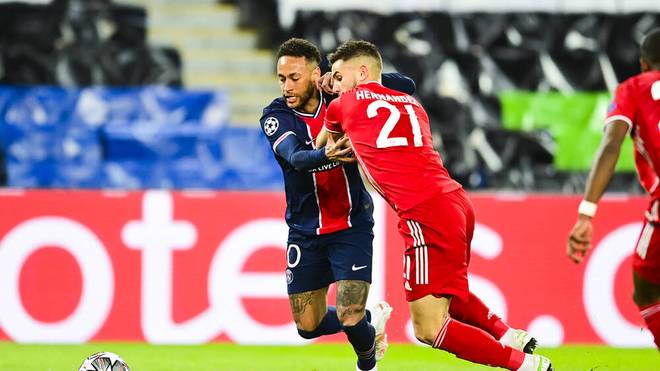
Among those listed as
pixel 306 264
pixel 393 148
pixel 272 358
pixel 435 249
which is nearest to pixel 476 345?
pixel 435 249

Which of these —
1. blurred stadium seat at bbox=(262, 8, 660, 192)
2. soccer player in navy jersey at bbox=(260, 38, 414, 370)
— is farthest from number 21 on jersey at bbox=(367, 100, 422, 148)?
blurred stadium seat at bbox=(262, 8, 660, 192)

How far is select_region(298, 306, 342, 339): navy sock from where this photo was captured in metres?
7.01

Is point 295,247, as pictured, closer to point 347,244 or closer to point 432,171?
point 347,244

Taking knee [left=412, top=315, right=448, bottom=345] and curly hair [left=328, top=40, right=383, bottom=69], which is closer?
knee [left=412, top=315, right=448, bottom=345]

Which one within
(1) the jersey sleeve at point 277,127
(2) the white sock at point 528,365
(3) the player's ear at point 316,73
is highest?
(3) the player's ear at point 316,73

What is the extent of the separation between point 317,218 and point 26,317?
3.73 metres

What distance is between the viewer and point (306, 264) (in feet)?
22.4

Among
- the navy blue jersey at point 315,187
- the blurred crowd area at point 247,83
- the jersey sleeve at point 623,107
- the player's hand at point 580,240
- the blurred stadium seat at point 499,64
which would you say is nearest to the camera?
the player's hand at point 580,240

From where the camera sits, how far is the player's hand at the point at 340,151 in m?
6.09

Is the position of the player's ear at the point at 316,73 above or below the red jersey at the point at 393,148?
above

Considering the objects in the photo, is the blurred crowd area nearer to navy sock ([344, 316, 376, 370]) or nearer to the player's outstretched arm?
navy sock ([344, 316, 376, 370])

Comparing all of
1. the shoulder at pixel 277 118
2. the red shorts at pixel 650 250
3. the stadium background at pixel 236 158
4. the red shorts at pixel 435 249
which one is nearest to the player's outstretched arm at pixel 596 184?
the red shorts at pixel 650 250

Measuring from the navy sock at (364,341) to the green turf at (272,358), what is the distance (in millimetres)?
1124

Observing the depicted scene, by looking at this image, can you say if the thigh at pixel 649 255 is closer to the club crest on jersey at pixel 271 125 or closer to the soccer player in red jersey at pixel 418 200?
the soccer player in red jersey at pixel 418 200
